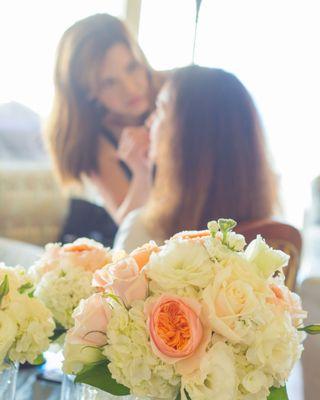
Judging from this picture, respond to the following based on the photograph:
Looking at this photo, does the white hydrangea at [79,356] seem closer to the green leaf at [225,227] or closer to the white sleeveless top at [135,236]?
the green leaf at [225,227]

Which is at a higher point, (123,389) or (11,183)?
(123,389)

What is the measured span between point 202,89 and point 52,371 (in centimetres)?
92

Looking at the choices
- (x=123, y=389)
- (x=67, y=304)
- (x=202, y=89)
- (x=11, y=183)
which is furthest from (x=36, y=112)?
(x=123, y=389)

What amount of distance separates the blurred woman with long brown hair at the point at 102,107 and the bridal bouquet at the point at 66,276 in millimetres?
1493

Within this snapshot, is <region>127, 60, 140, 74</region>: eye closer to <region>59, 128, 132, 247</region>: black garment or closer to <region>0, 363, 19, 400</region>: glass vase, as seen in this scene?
<region>59, 128, 132, 247</region>: black garment

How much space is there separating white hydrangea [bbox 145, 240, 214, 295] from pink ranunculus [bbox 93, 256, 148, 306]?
0.5 inches

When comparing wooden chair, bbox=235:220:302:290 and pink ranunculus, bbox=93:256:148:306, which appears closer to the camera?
pink ranunculus, bbox=93:256:148:306

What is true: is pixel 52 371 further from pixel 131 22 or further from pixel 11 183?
pixel 131 22

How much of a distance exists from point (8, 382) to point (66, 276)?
0.56ft

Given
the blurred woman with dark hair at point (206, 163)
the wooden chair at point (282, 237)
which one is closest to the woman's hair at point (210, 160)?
the blurred woman with dark hair at point (206, 163)

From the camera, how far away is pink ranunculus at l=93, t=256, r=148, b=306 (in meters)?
0.64

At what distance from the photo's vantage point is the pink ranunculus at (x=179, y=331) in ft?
1.98

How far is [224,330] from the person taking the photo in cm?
60

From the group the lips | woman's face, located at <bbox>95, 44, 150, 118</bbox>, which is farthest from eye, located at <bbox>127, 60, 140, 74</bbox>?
the lips
